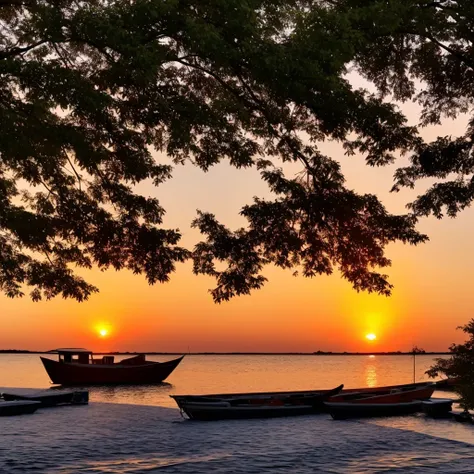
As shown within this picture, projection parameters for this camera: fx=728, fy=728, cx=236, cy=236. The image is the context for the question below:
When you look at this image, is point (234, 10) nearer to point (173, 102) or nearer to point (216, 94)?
point (173, 102)

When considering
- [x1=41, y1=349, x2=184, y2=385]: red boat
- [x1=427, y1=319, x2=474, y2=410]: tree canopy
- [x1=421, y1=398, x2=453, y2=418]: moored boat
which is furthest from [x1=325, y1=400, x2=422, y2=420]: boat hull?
[x1=41, y1=349, x2=184, y2=385]: red boat

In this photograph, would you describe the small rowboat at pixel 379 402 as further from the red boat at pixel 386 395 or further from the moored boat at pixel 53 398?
the moored boat at pixel 53 398

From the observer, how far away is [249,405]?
99.7 ft

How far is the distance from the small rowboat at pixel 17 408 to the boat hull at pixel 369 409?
11878 mm

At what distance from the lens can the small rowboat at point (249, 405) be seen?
29.5 meters

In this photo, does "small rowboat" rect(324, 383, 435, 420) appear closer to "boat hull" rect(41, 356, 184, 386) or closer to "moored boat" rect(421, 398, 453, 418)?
"moored boat" rect(421, 398, 453, 418)

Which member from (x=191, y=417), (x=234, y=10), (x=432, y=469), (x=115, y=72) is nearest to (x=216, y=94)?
(x=115, y=72)

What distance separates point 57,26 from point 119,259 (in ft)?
28.7

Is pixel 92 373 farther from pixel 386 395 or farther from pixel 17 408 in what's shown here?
pixel 17 408

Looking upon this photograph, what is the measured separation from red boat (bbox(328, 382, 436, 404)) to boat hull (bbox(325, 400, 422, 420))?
0.49m

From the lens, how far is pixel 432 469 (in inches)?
550

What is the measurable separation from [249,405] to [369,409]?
622 centimetres

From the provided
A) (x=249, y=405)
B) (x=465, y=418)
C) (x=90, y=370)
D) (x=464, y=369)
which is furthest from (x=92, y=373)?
(x=464, y=369)

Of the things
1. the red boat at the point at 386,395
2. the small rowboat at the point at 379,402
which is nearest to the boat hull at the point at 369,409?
the small rowboat at the point at 379,402
